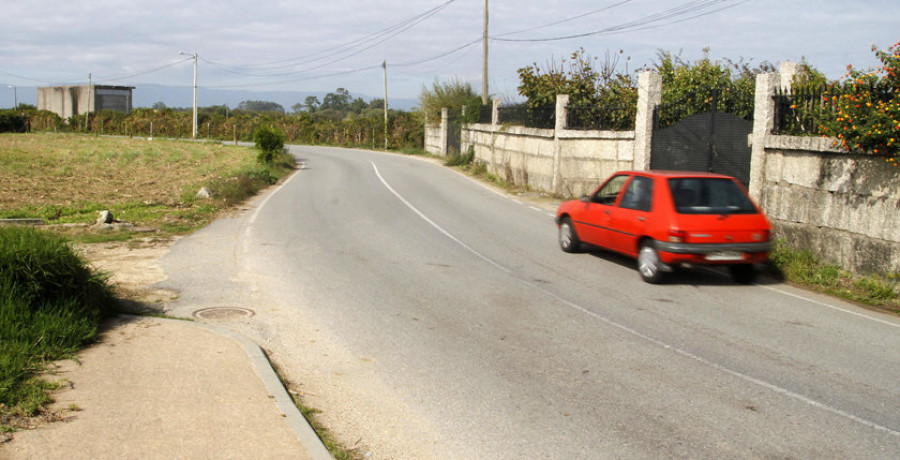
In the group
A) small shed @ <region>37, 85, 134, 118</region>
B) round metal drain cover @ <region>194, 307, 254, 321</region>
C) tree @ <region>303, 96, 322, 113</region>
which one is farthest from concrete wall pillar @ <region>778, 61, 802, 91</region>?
tree @ <region>303, 96, 322, 113</region>

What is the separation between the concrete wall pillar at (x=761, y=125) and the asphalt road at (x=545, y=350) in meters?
2.84

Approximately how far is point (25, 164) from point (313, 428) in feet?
102

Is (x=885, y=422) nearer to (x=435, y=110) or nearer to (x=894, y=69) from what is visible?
(x=894, y=69)

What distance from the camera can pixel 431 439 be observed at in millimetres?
5094

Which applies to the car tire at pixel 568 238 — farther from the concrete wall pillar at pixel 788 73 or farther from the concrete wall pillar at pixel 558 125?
the concrete wall pillar at pixel 558 125

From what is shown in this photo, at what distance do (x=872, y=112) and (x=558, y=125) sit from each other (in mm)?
13412

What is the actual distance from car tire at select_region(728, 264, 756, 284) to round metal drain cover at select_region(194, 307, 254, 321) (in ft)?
22.2

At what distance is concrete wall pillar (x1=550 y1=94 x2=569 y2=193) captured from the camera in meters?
23.1

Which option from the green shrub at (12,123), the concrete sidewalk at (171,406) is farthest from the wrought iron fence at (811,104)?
the green shrub at (12,123)

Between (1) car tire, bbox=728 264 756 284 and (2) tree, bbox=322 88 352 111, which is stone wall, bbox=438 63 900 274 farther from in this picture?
(2) tree, bbox=322 88 352 111

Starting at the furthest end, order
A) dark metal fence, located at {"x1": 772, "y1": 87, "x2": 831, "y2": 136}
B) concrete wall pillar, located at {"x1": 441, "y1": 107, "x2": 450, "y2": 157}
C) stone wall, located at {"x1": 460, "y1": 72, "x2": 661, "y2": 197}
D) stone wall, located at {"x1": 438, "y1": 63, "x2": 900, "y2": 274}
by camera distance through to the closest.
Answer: concrete wall pillar, located at {"x1": 441, "y1": 107, "x2": 450, "y2": 157} < stone wall, located at {"x1": 460, "y1": 72, "x2": 661, "y2": 197} < dark metal fence, located at {"x1": 772, "y1": 87, "x2": 831, "y2": 136} < stone wall, located at {"x1": 438, "y1": 63, "x2": 900, "y2": 274}

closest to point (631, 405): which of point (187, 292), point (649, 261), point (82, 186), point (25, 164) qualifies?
point (649, 261)

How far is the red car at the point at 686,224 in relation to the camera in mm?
10242

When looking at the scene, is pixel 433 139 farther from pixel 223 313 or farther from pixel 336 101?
pixel 336 101
